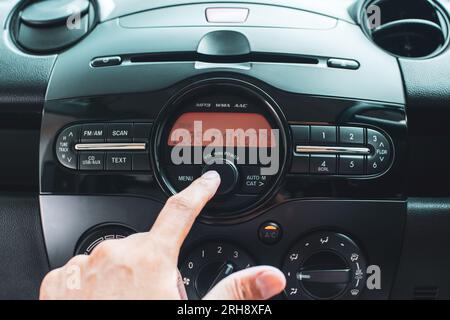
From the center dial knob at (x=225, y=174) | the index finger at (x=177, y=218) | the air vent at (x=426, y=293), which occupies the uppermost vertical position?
the center dial knob at (x=225, y=174)

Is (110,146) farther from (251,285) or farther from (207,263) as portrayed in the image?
(251,285)

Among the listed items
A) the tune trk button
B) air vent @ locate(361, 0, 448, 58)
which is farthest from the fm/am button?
air vent @ locate(361, 0, 448, 58)

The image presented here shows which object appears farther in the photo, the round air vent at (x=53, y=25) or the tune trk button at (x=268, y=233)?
the round air vent at (x=53, y=25)

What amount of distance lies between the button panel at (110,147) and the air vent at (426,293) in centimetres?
74

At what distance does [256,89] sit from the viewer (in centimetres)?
131

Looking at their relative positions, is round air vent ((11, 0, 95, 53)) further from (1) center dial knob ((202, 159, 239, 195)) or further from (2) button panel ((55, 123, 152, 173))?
(1) center dial knob ((202, 159, 239, 195))

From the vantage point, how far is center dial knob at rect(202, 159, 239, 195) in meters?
1.27

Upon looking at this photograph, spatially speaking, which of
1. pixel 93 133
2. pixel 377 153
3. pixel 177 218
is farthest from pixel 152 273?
pixel 377 153

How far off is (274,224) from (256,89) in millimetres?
321

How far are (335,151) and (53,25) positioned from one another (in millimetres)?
839

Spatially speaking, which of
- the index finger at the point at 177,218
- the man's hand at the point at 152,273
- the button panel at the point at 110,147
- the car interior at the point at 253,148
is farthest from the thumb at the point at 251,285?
the button panel at the point at 110,147

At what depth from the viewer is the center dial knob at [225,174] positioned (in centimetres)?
127

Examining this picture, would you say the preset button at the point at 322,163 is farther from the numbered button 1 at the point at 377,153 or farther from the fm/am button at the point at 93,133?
the fm/am button at the point at 93,133

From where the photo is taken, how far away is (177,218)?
102cm
